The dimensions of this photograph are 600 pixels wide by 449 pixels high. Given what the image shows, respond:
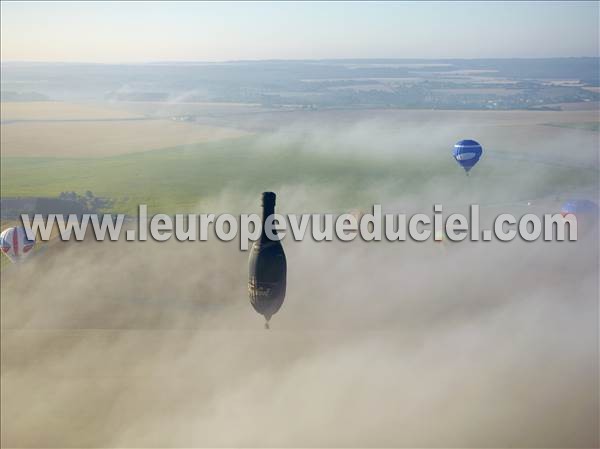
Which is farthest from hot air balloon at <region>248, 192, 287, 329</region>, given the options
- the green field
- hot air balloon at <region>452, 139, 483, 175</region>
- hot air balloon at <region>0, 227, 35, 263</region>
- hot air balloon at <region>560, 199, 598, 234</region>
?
the green field

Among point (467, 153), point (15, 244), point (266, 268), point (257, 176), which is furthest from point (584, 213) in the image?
point (15, 244)

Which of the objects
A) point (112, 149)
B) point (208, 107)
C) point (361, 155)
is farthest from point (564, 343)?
point (208, 107)

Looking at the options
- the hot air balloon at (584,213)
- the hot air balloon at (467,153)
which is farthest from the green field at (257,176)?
the hot air balloon at (584,213)

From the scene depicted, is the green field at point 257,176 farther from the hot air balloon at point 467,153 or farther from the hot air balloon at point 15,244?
the hot air balloon at point 15,244

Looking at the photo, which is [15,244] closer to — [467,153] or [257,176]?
[257,176]

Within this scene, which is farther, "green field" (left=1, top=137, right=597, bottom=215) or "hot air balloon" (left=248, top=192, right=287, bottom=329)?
"green field" (left=1, top=137, right=597, bottom=215)

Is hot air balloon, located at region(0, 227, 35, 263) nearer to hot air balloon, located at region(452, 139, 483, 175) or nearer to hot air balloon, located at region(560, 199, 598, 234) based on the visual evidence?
hot air balloon, located at region(452, 139, 483, 175)

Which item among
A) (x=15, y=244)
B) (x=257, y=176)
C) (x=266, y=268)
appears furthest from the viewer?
(x=257, y=176)
